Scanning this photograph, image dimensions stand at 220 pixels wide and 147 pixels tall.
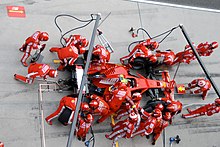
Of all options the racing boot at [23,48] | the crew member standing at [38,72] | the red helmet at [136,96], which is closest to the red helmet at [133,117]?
→ the red helmet at [136,96]

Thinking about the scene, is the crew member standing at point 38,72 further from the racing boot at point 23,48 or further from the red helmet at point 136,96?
the red helmet at point 136,96

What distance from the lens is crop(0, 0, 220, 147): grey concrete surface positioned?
35.9 feet

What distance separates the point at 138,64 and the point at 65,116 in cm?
285

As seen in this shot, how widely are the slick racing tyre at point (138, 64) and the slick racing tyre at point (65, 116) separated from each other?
263cm

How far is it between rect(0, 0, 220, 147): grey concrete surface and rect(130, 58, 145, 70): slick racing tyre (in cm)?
52

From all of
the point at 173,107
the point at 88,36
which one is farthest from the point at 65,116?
the point at 88,36

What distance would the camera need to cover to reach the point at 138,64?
1238cm

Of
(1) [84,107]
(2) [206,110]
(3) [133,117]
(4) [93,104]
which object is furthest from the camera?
(2) [206,110]

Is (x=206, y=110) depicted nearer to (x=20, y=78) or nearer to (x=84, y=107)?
(x=84, y=107)

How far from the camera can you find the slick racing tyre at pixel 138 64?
12109 mm

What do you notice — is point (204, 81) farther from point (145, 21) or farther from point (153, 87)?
point (145, 21)

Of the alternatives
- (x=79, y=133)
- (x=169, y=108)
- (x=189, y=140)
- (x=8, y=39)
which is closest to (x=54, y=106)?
(x=79, y=133)

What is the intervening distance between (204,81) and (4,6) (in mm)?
5900

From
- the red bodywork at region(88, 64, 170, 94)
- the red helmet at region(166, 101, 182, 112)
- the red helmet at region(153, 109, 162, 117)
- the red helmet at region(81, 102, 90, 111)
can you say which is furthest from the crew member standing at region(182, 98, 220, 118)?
the red helmet at region(81, 102, 90, 111)
